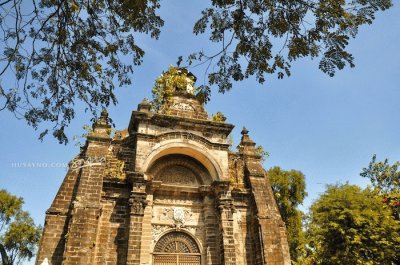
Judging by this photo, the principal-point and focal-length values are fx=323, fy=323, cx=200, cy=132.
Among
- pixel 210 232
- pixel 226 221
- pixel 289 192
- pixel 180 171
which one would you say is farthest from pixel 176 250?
pixel 289 192

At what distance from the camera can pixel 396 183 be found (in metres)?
22.4

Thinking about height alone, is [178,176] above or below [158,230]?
above

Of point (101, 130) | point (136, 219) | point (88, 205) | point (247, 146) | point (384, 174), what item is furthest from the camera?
point (384, 174)

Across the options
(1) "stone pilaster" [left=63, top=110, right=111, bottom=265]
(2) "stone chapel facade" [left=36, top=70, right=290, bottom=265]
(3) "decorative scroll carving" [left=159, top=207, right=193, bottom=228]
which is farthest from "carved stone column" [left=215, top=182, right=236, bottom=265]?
(1) "stone pilaster" [left=63, top=110, right=111, bottom=265]

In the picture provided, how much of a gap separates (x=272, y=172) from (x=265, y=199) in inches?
519

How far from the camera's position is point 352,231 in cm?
1262

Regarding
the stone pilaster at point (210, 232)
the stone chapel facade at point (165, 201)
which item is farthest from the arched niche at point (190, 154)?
the stone pilaster at point (210, 232)

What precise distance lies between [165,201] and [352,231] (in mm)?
7425

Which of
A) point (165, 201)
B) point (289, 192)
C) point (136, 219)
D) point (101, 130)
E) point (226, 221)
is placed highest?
point (289, 192)

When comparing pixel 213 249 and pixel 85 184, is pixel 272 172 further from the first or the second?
pixel 85 184

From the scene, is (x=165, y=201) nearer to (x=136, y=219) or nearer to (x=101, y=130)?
(x=136, y=219)

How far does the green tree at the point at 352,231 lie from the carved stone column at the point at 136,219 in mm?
7360

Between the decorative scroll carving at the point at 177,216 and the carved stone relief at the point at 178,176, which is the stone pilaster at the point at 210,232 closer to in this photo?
the decorative scroll carving at the point at 177,216

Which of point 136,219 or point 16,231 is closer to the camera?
point 136,219
